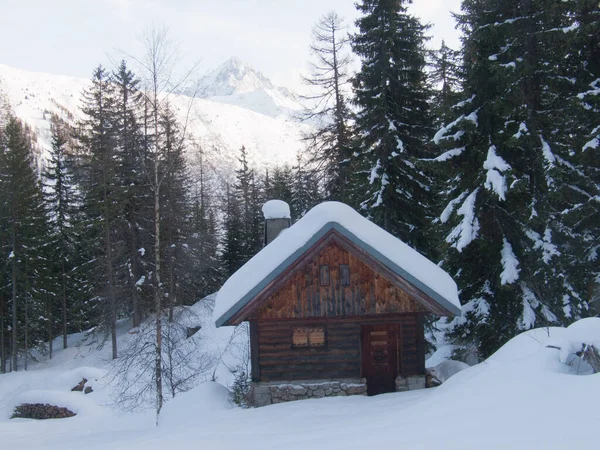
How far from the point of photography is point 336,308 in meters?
11.8

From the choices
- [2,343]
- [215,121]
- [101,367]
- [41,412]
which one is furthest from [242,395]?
[215,121]

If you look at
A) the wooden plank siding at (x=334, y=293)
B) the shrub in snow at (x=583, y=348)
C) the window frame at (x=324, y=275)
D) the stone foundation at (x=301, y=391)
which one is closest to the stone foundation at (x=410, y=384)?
the stone foundation at (x=301, y=391)

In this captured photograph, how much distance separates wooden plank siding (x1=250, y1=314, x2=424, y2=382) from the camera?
12.0 m

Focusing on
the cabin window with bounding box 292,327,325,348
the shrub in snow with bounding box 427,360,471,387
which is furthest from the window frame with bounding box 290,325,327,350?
the shrub in snow with bounding box 427,360,471,387

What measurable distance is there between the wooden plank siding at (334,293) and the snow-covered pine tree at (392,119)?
556cm

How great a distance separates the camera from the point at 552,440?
16.7ft

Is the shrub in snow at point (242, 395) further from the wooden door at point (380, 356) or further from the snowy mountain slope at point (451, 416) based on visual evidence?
the wooden door at point (380, 356)

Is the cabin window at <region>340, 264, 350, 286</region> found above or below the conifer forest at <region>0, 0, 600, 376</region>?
below

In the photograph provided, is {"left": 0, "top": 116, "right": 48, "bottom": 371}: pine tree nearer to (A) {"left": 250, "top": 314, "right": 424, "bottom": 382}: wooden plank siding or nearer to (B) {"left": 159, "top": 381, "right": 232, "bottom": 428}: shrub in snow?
(B) {"left": 159, "top": 381, "right": 232, "bottom": 428}: shrub in snow

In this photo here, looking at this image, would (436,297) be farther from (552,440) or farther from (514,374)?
(552,440)

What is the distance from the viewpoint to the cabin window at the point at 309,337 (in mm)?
12180

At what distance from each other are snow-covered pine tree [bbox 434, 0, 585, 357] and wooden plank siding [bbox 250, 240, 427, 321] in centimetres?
298

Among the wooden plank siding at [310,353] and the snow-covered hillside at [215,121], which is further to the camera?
the snow-covered hillside at [215,121]

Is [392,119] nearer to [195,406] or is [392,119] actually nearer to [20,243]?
[195,406]
